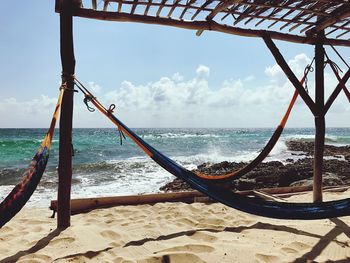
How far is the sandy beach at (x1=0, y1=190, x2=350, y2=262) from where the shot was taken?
2.21 metres

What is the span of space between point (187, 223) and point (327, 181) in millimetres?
4521

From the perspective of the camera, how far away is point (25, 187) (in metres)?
2.16

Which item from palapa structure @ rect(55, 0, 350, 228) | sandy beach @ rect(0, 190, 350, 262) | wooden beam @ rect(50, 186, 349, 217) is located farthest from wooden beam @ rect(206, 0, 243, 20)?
wooden beam @ rect(50, 186, 349, 217)

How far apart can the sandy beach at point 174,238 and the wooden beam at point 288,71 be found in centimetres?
135

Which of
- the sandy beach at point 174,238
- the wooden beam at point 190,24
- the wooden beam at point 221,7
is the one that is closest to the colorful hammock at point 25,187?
the sandy beach at point 174,238

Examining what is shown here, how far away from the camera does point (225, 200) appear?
2.55 metres

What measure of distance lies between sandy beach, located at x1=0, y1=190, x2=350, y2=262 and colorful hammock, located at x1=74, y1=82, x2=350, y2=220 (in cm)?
26

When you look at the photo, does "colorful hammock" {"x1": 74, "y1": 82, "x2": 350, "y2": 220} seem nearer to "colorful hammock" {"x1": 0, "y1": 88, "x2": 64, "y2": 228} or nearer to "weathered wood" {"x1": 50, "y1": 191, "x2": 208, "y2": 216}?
"colorful hammock" {"x1": 0, "y1": 88, "x2": 64, "y2": 228}

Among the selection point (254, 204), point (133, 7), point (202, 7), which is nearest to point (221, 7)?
point (202, 7)

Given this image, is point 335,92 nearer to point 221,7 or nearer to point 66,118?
point 221,7

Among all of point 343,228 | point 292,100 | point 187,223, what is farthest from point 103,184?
point 343,228

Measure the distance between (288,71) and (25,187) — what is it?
9.39 ft

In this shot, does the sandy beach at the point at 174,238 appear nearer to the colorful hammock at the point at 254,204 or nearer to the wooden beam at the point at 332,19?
the colorful hammock at the point at 254,204

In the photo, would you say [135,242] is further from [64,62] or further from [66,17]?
[66,17]
